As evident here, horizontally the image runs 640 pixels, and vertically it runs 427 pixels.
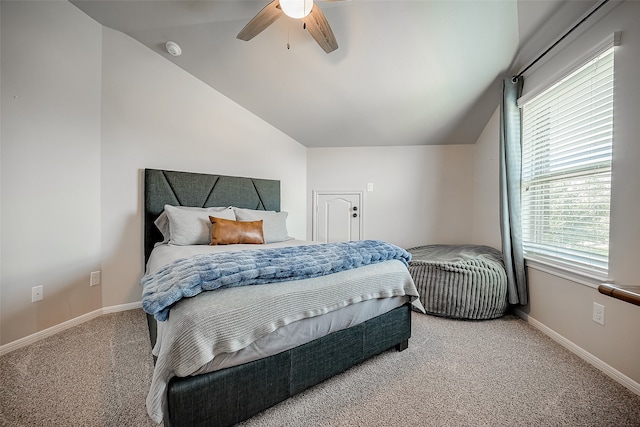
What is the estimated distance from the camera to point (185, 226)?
2455mm

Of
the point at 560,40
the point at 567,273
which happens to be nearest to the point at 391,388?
the point at 567,273

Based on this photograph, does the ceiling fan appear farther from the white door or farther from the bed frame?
the white door

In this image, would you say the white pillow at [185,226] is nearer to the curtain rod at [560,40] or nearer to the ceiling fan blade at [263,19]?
the ceiling fan blade at [263,19]

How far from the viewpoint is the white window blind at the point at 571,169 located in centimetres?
174

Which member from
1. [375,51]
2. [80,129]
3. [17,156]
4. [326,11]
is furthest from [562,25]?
[17,156]

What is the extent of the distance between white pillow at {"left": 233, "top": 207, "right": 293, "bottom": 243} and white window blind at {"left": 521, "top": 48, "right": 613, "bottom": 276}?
2.42 meters

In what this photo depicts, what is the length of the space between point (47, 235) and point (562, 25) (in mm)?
4206

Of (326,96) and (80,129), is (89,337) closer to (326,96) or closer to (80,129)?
(80,129)

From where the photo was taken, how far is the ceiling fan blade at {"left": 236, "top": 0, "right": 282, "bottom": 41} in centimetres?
176

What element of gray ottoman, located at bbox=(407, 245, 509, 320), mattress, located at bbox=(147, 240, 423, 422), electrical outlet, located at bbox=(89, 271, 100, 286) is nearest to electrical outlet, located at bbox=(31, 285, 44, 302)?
electrical outlet, located at bbox=(89, 271, 100, 286)

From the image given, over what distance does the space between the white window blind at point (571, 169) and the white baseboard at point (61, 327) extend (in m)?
3.84

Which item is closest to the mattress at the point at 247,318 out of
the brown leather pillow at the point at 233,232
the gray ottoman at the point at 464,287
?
the gray ottoman at the point at 464,287

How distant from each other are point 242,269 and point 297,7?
1678 millimetres

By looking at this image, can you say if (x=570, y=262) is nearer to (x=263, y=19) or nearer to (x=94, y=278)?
(x=263, y=19)
